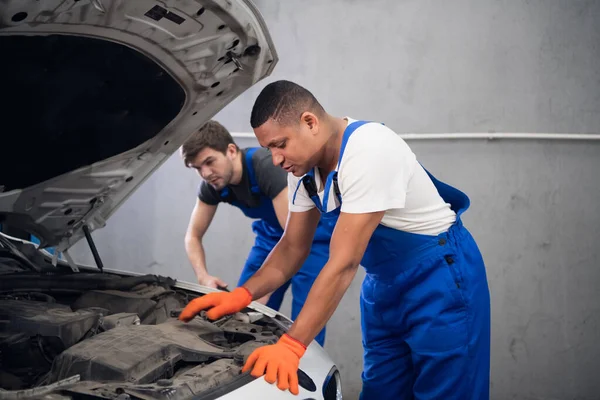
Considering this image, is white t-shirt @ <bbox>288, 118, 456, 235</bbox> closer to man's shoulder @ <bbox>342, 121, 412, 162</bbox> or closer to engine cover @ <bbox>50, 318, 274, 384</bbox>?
man's shoulder @ <bbox>342, 121, 412, 162</bbox>

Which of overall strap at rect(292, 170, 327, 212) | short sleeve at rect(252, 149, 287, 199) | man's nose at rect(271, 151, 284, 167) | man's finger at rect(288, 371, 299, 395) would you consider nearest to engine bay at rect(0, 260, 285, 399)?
man's finger at rect(288, 371, 299, 395)

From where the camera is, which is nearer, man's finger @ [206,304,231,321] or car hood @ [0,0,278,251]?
car hood @ [0,0,278,251]

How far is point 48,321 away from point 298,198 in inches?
32.7

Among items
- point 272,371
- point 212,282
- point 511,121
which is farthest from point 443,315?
point 511,121

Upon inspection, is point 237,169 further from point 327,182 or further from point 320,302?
point 320,302

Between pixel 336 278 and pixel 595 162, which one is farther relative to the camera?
pixel 595 162

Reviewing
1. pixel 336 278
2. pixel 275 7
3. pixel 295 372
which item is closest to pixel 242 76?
pixel 336 278

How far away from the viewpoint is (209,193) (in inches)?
114

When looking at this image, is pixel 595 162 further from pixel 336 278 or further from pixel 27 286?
pixel 27 286

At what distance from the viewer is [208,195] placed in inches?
115

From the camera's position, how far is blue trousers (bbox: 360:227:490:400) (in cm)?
180

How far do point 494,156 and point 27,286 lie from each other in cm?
250

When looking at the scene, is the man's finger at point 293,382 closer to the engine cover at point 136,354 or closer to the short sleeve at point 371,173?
the engine cover at point 136,354

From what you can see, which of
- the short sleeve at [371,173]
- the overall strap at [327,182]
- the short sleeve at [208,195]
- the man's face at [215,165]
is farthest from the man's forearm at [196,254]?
the short sleeve at [371,173]
